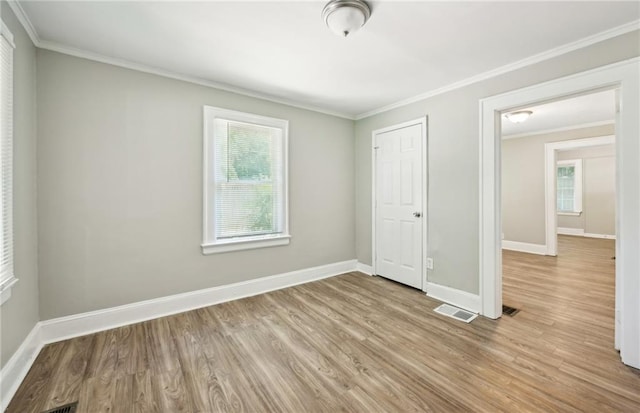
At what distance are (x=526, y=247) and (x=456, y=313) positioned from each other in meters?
4.00

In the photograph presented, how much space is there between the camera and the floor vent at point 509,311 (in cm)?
276

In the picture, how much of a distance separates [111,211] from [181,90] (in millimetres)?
1422

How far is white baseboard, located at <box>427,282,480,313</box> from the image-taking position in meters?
2.83

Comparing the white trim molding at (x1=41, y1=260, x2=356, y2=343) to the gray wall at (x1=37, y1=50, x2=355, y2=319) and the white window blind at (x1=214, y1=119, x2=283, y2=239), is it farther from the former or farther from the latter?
the white window blind at (x1=214, y1=119, x2=283, y2=239)

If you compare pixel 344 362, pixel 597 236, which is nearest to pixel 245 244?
pixel 344 362

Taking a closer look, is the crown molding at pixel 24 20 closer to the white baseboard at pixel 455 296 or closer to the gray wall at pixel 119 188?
the gray wall at pixel 119 188

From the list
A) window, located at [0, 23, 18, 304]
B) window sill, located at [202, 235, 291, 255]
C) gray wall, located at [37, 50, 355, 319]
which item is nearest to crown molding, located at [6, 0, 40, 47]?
gray wall, located at [37, 50, 355, 319]

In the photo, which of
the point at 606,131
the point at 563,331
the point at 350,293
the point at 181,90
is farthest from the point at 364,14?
the point at 606,131

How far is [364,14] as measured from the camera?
5.91 feet

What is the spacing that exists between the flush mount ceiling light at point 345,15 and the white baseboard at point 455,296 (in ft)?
9.27

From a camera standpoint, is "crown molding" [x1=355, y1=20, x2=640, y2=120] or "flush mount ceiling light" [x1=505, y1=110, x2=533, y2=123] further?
"flush mount ceiling light" [x1=505, y1=110, x2=533, y2=123]

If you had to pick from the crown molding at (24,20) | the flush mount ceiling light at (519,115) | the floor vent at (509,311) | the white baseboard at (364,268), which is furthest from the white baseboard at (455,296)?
the crown molding at (24,20)

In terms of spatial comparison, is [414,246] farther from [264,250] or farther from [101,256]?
[101,256]

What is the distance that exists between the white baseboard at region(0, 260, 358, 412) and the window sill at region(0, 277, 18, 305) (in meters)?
0.42
